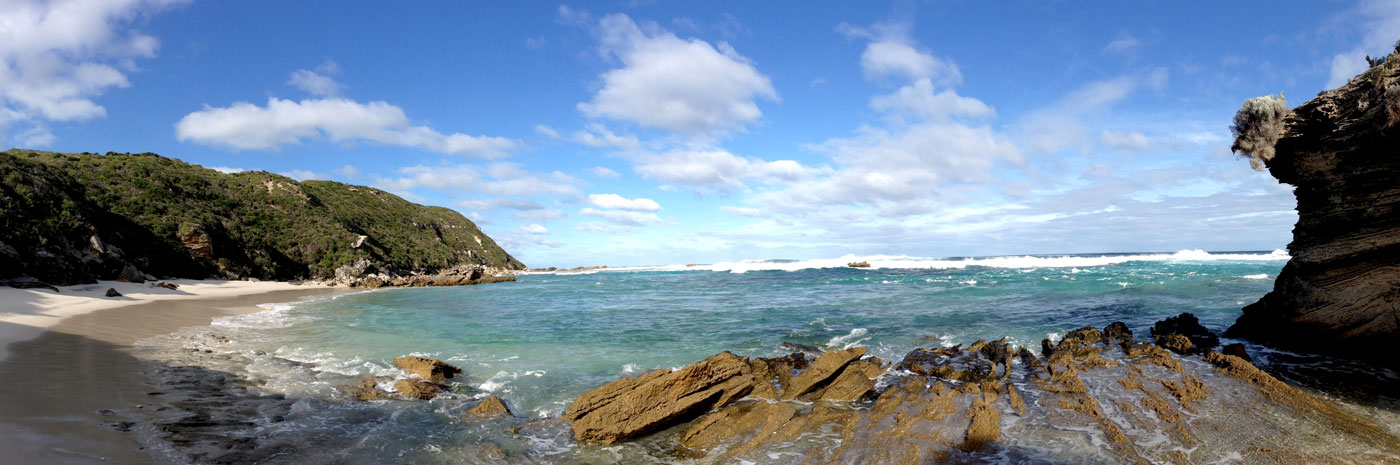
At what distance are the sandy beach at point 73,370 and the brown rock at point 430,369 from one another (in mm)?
3721

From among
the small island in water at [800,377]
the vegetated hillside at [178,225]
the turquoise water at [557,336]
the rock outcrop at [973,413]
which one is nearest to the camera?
the rock outcrop at [973,413]

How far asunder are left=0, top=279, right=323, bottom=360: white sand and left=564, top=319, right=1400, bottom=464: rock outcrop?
1149 centimetres

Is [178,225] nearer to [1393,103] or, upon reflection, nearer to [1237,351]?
[1237,351]

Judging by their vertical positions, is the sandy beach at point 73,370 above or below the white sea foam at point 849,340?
above

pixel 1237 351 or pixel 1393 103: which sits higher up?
pixel 1393 103

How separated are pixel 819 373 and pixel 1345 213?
406 inches

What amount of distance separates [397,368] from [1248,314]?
65.1 ft

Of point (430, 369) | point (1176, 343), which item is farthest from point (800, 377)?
point (1176, 343)

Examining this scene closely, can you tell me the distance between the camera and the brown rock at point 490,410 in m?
7.87

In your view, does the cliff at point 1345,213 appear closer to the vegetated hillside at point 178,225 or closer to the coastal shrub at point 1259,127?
the coastal shrub at point 1259,127

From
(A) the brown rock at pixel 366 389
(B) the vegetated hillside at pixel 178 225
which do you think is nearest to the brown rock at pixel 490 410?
(A) the brown rock at pixel 366 389

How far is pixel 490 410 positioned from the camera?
8.01 meters

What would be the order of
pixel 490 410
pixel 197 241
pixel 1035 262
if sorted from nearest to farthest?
pixel 490 410 → pixel 197 241 → pixel 1035 262

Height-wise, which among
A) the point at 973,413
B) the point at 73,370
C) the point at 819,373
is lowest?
the point at 973,413
